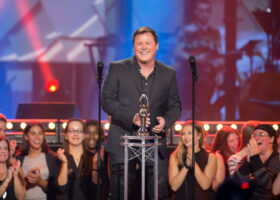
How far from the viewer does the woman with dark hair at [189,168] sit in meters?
4.54

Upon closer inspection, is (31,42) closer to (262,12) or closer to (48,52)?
(48,52)

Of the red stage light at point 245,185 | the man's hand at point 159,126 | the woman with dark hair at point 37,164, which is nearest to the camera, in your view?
the man's hand at point 159,126

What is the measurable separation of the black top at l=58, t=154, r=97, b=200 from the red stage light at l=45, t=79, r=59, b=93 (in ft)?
12.1

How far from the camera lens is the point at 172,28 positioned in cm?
822

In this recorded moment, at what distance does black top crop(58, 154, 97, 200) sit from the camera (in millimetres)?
4582

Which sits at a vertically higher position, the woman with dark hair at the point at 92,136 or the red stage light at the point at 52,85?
the red stage light at the point at 52,85

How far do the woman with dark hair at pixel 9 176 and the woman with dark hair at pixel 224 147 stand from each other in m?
2.10

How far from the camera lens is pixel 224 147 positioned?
478 centimetres

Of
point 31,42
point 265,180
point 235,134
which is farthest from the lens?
point 31,42

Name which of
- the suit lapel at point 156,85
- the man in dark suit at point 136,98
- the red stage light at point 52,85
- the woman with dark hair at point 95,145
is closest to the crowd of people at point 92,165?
the woman with dark hair at point 95,145

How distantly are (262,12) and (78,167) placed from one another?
5.63 m

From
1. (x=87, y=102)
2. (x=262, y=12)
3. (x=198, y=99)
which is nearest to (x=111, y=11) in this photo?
(x=87, y=102)

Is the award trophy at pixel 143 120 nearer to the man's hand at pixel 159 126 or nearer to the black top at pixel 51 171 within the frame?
the man's hand at pixel 159 126

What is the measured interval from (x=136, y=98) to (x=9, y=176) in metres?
1.87
